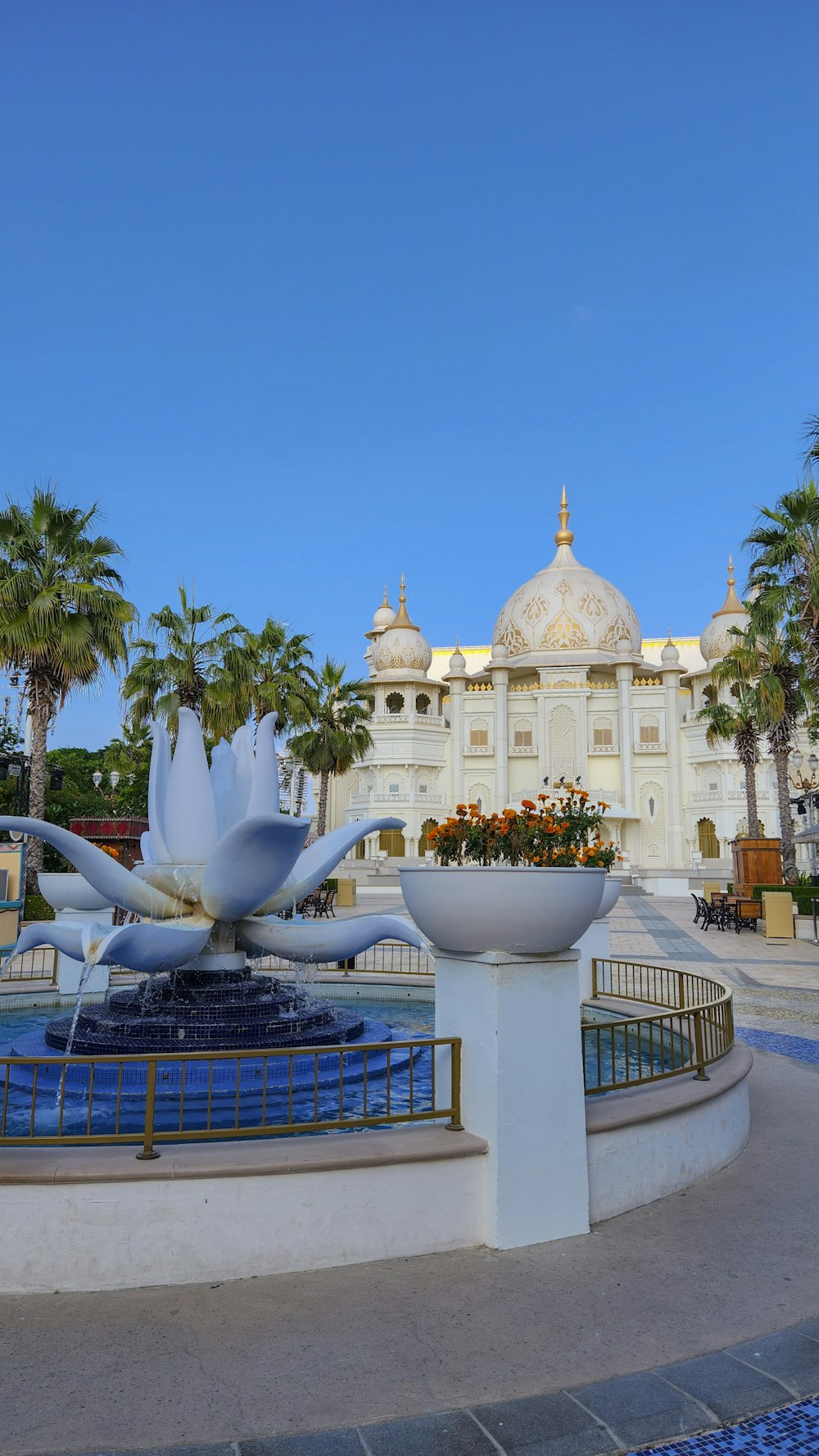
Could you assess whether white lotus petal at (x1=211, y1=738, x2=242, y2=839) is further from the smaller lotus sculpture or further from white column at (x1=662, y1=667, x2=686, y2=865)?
white column at (x1=662, y1=667, x2=686, y2=865)

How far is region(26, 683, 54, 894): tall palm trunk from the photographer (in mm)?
23531

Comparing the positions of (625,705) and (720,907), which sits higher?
(625,705)

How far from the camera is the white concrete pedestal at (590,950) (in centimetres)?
1083

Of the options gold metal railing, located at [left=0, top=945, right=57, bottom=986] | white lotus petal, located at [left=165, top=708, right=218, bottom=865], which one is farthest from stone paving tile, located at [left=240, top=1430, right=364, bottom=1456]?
gold metal railing, located at [left=0, top=945, right=57, bottom=986]

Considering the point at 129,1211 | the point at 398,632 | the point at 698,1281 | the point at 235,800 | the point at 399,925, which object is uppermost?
the point at 398,632

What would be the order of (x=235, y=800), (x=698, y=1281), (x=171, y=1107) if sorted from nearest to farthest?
(x=698, y=1281) → (x=171, y=1107) → (x=235, y=800)

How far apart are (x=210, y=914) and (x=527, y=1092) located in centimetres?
384

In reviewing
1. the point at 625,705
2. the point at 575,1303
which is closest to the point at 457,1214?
the point at 575,1303

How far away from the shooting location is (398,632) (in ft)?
202

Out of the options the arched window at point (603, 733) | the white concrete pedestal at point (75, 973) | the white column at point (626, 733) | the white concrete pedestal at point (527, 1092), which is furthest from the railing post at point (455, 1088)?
the arched window at point (603, 733)

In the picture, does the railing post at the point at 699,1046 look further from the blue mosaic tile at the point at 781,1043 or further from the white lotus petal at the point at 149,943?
the white lotus petal at the point at 149,943

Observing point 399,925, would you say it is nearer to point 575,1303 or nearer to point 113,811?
point 575,1303

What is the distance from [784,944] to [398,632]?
42910mm

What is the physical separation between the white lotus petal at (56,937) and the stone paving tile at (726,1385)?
6146 mm
